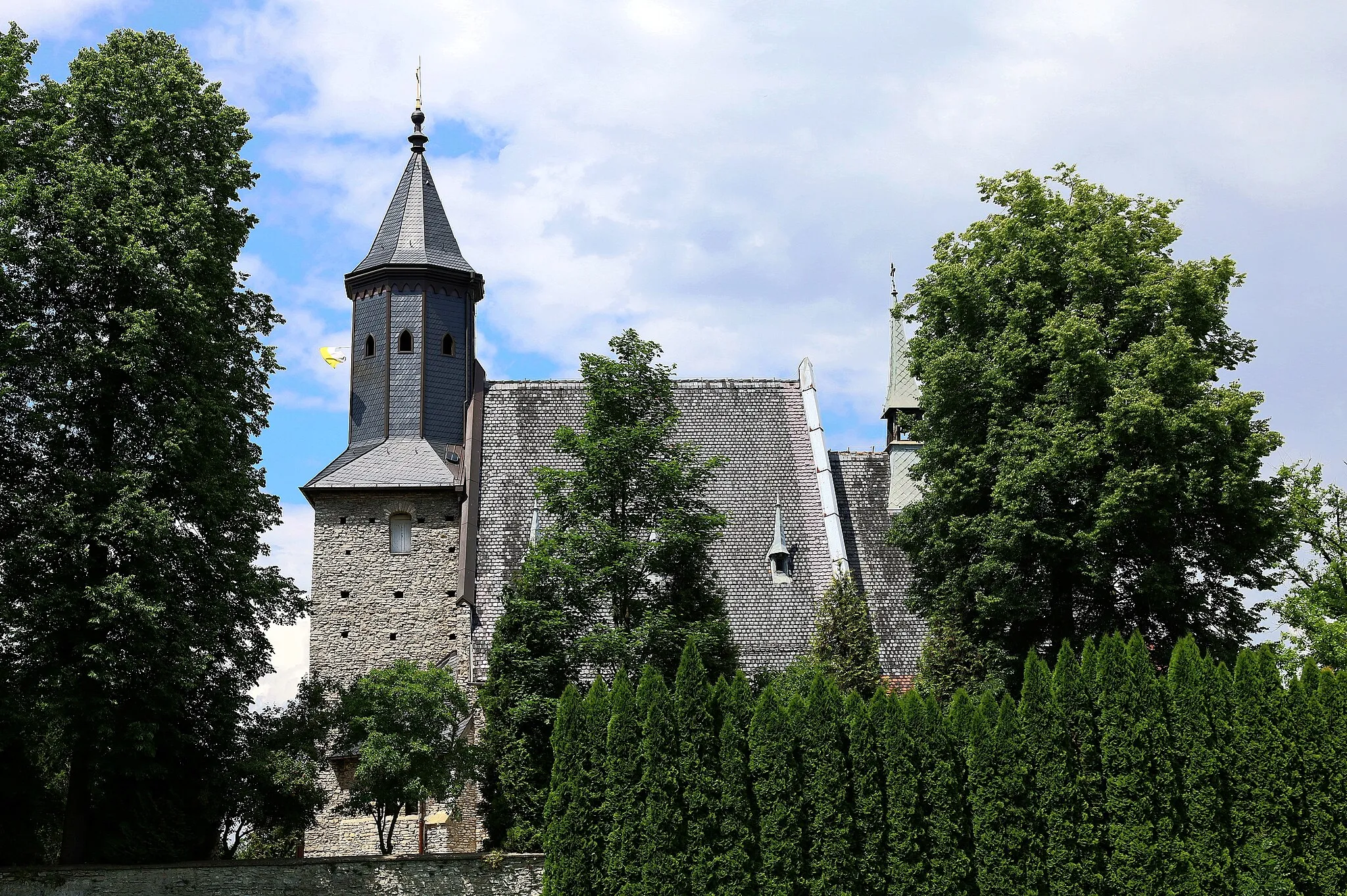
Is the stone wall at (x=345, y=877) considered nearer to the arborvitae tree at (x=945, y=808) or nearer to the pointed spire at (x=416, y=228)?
the arborvitae tree at (x=945, y=808)

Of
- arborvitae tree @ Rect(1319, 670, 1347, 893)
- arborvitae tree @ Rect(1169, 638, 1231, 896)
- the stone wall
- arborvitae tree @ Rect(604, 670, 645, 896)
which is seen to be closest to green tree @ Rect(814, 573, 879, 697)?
arborvitae tree @ Rect(604, 670, 645, 896)

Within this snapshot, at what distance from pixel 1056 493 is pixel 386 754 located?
1273 centimetres

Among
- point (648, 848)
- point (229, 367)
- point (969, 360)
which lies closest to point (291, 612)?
point (229, 367)

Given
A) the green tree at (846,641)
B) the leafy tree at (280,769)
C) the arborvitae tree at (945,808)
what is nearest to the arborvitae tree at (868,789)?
the arborvitae tree at (945,808)

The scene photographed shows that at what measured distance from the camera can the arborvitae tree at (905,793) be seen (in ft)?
67.6

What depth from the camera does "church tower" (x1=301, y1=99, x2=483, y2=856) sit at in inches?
1298

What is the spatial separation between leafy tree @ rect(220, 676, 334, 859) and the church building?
13.6 ft

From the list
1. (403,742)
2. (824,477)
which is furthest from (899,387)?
(403,742)

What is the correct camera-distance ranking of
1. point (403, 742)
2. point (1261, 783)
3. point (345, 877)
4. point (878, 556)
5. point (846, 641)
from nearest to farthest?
point (1261, 783)
point (345, 877)
point (403, 742)
point (846, 641)
point (878, 556)

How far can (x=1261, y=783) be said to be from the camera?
67.6 ft

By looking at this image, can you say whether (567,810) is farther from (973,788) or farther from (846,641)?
(846,641)

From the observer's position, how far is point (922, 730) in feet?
69.9

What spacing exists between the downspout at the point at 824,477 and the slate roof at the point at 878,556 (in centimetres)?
37

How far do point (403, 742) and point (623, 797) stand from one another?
235 inches
